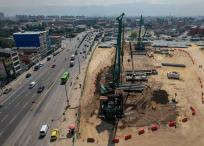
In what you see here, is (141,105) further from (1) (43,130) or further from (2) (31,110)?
(2) (31,110)

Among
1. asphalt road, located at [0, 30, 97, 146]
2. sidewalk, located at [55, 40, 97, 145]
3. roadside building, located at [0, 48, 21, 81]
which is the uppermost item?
roadside building, located at [0, 48, 21, 81]

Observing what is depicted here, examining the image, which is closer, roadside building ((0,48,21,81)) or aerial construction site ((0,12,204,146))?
aerial construction site ((0,12,204,146))

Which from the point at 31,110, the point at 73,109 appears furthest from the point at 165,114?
the point at 31,110

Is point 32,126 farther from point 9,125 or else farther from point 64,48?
point 64,48

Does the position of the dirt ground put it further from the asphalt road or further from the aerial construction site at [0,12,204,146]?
the asphalt road

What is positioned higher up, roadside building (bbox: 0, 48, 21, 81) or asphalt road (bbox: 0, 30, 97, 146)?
roadside building (bbox: 0, 48, 21, 81)

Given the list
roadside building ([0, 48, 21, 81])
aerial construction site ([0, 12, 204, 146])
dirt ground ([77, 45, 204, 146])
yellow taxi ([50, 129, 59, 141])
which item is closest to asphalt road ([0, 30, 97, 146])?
aerial construction site ([0, 12, 204, 146])

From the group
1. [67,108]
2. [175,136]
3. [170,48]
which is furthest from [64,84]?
[170,48]
